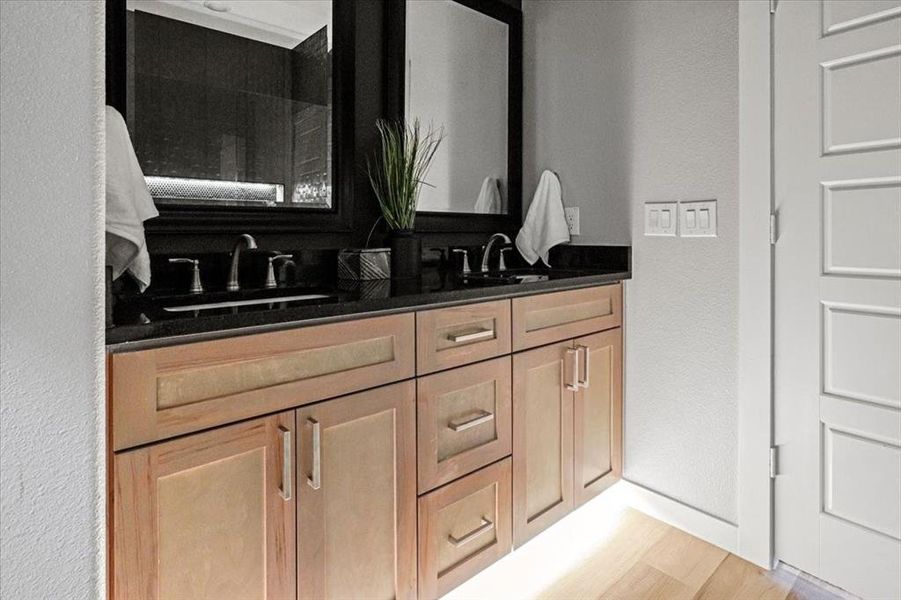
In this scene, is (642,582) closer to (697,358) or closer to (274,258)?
(697,358)

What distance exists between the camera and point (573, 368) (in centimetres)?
181

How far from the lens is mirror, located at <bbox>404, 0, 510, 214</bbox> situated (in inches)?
79.9

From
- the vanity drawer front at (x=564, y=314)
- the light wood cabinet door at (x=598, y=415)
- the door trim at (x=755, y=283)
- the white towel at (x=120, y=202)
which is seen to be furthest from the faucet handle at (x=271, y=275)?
the door trim at (x=755, y=283)

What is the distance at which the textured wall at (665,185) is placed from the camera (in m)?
1.81

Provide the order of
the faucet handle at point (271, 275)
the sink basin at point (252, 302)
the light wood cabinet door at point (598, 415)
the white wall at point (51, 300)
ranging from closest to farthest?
the white wall at point (51, 300), the sink basin at point (252, 302), the faucet handle at point (271, 275), the light wood cabinet door at point (598, 415)

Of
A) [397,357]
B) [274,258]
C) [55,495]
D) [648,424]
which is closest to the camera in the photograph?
[55,495]

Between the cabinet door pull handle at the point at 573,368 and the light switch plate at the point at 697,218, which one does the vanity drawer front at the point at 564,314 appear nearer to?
the cabinet door pull handle at the point at 573,368

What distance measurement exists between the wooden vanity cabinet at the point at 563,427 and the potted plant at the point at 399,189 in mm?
468

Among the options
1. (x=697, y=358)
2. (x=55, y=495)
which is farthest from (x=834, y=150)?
(x=55, y=495)

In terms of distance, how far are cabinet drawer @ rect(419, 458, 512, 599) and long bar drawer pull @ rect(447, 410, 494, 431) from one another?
0.14 m

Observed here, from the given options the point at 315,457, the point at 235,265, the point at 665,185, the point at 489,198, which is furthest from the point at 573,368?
the point at 235,265

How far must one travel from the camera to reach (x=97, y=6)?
0.84 m

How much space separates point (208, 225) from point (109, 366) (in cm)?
70

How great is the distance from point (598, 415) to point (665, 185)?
0.83 meters
